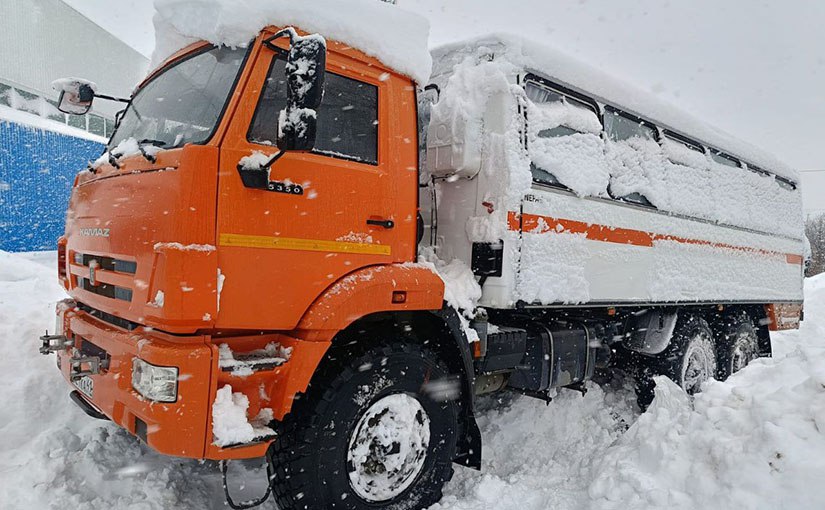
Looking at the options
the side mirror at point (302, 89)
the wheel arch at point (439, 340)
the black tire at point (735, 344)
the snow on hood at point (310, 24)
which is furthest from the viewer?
the black tire at point (735, 344)

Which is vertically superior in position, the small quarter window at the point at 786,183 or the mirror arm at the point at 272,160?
the small quarter window at the point at 786,183

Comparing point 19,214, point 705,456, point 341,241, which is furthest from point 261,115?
point 19,214

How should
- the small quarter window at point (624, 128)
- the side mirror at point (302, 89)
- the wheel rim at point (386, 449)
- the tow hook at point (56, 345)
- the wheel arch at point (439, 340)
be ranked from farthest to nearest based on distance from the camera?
the small quarter window at point (624, 128) < the tow hook at point (56, 345) < the wheel arch at point (439, 340) < the wheel rim at point (386, 449) < the side mirror at point (302, 89)

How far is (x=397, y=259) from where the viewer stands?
3.43 metres

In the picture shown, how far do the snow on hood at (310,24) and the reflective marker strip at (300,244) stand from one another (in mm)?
1067

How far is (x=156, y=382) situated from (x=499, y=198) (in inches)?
94.0

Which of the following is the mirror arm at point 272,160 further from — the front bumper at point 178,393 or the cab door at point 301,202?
the front bumper at point 178,393

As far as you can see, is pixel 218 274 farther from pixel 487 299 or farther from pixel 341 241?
pixel 487 299

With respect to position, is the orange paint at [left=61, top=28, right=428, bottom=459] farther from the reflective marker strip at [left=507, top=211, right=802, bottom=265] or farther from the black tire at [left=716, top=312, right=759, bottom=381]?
the black tire at [left=716, top=312, right=759, bottom=381]

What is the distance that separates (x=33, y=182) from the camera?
14844 millimetres

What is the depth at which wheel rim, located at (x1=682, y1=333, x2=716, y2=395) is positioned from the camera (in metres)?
6.22

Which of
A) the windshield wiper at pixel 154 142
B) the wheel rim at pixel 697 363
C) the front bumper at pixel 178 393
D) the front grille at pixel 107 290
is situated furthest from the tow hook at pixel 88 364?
the wheel rim at pixel 697 363

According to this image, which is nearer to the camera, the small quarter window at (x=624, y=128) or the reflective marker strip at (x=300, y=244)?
the reflective marker strip at (x=300, y=244)

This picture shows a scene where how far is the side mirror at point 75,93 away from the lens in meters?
4.00
